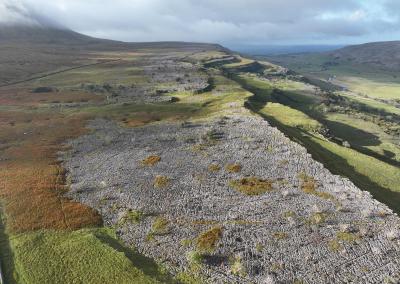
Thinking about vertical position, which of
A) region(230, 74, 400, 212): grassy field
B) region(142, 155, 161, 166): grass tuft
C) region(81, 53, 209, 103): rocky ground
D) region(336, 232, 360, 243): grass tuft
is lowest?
region(81, 53, 209, 103): rocky ground

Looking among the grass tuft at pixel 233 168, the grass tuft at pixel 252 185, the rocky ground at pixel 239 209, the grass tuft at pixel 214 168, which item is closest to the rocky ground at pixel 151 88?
the rocky ground at pixel 239 209

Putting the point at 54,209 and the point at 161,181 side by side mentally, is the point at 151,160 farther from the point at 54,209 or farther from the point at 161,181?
the point at 54,209

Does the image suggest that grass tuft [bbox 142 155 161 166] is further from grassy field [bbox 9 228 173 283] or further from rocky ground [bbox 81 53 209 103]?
rocky ground [bbox 81 53 209 103]

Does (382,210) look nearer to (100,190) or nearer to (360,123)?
(100,190)

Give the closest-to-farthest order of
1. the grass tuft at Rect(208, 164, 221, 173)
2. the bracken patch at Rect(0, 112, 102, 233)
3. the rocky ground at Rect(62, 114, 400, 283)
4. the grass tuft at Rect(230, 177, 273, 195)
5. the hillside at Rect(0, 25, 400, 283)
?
the hillside at Rect(0, 25, 400, 283), the rocky ground at Rect(62, 114, 400, 283), the bracken patch at Rect(0, 112, 102, 233), the grass tuft at Rect(230, 177, 273, 195), the grass tuft at Rect(208, 164, 221, 173)

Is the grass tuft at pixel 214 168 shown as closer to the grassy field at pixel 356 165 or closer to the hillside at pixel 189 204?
the hillside at pixel 189 204

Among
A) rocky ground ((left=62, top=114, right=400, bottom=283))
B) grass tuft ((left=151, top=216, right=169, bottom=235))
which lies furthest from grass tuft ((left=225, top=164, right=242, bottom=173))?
grass tuft ((left=151, top=216, right=169, bottom=235))

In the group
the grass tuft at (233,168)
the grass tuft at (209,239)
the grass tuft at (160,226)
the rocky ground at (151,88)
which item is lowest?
the rocky ground at (151,88)

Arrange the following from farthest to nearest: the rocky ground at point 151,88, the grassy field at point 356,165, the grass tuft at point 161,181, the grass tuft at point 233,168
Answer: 1. the rocky ground at point 151,88
2. the grassy field at point 356,165
3. the grass tuft at point 233,168
4. the grass tuft at point 161,181
